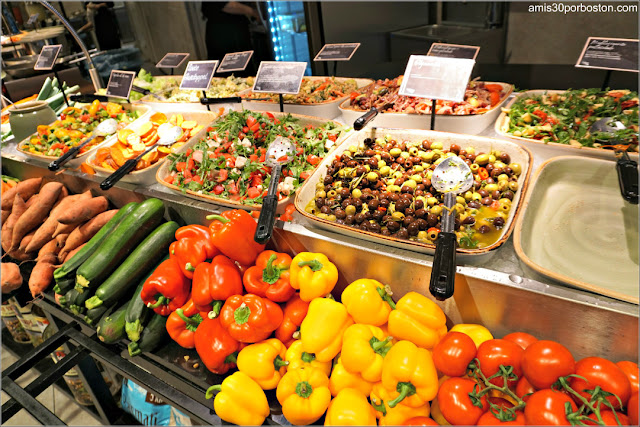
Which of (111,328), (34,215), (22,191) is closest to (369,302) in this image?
(111,328)

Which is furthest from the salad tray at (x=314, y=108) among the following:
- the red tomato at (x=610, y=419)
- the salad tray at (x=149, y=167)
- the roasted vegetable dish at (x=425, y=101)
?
the red tomato at (x=610, y=419)

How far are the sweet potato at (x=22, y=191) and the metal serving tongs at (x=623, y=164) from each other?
10.9 ft

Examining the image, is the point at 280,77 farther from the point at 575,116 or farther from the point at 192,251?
the point at 575,116

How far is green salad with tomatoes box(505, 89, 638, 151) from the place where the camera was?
5.47 ft

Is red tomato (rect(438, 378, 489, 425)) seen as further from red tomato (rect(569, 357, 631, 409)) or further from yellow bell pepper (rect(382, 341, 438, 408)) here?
red tomato (rect(569, 357, 631, 409))

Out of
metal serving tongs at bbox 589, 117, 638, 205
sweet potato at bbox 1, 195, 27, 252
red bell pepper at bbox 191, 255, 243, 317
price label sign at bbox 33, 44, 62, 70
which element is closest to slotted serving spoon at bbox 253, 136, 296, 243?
red bell pepper at bbox 191, 255, 243, 317

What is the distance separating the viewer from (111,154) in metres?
2.31

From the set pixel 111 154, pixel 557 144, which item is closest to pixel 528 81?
pixel 557 144

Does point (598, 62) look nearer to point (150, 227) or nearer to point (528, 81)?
point (528, 81)

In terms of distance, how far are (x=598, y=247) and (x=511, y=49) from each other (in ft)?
12.7

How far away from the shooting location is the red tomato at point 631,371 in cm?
96

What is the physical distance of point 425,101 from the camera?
2.22 metres

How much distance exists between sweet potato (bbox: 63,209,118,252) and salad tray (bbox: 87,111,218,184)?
25cm

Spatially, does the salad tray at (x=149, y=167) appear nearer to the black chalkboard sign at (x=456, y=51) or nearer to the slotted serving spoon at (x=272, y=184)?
the slotted serving spoon at (x=272, y=184)
